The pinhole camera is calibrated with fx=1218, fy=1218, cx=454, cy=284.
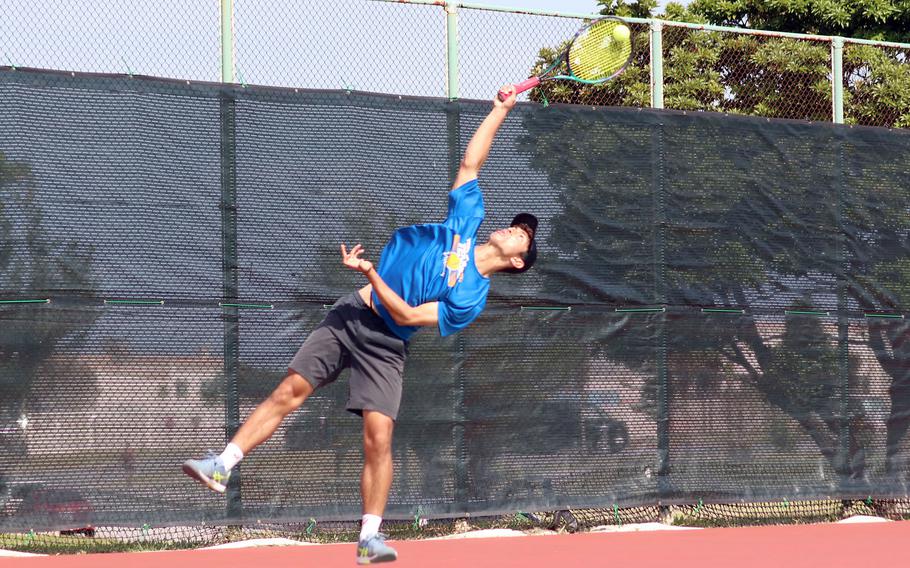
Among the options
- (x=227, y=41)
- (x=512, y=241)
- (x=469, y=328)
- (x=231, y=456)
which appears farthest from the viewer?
(x=469, y=328)

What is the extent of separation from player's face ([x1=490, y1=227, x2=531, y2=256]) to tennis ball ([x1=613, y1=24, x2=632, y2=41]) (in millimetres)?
1565

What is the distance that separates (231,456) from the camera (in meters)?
5.25

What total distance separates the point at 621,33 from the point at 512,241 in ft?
5.51

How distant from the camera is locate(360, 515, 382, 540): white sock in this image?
5312 millimetres

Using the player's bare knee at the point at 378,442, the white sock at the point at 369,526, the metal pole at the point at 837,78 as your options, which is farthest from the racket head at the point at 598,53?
the white sock at the point at 369,526

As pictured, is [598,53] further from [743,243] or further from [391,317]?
[391,317]

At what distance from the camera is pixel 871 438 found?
821 cm

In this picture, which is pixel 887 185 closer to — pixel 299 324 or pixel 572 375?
pixel 572 375

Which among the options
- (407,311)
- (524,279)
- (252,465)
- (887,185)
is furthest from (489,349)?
(887,185)

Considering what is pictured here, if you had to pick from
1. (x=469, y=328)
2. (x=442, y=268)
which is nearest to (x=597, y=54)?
(x=469, y=328)

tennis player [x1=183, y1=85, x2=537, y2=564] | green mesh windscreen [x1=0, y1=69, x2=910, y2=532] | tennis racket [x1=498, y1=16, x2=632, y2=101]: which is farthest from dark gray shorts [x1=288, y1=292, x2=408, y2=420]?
tennis racket [x1=498, y1=16, x2=632, y2=101]

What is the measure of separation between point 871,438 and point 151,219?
493 centimetres

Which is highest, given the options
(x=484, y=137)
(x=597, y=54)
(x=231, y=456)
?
(x=597, y=54)

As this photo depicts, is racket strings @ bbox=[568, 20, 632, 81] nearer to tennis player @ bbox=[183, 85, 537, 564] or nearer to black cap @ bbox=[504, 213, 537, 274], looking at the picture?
black cap @ bbox=[504, 213, 537, 274]
